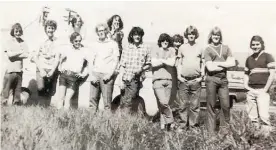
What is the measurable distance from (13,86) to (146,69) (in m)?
0.85

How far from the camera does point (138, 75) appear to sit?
7.91 feet

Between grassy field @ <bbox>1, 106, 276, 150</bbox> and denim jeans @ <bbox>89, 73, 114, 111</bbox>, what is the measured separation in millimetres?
60

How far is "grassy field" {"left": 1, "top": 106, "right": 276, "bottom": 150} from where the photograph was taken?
2338mm

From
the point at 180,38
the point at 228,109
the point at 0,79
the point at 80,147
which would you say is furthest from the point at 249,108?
the point at 0,79

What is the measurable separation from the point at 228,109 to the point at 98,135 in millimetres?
789

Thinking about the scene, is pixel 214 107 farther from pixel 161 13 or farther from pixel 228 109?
pixel 161 13

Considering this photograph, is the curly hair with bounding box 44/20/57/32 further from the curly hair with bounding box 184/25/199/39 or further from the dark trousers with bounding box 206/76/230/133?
→ the dark trousers with bounding box 206/76/230/133

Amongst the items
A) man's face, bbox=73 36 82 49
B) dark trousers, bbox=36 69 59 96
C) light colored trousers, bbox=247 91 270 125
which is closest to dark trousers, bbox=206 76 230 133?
light colored trousers, bbox=247 91 270 125

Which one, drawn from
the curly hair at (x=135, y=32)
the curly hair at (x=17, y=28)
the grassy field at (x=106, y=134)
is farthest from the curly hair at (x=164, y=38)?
the curly hair at (x=17, y=28)

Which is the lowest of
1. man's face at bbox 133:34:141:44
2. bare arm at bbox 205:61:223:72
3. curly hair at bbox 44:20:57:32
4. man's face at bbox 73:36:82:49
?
bare arm at bbox 205:61:223:72

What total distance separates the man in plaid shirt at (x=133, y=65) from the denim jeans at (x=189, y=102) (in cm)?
25

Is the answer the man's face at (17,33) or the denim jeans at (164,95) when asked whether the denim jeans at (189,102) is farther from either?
the man's face at (17,33)

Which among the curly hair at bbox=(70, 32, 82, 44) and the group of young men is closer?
the group of young men

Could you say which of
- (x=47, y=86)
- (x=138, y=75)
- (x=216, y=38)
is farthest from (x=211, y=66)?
(x=47, y=86)
